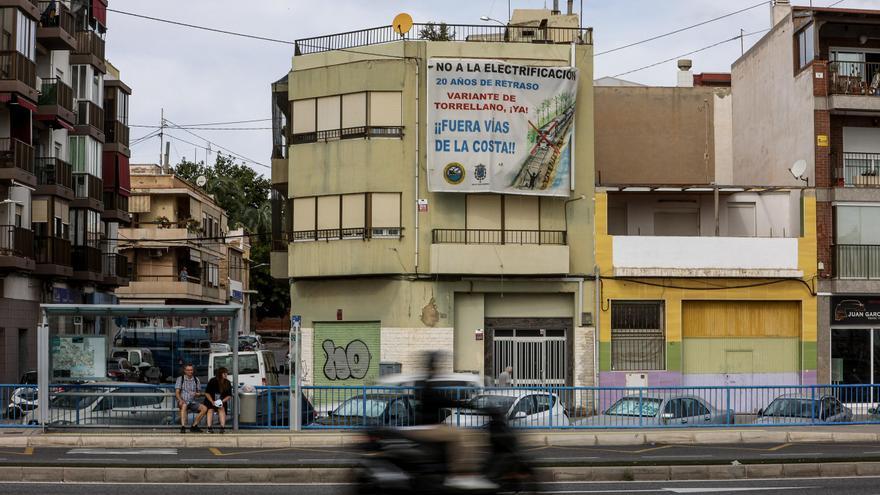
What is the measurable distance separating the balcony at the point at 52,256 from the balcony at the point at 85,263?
2.18m

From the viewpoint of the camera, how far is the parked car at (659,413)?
93.6 feet

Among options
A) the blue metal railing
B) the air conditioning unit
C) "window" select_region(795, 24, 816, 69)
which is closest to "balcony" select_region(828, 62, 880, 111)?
"window" select_region(795, 24, 816, 69)

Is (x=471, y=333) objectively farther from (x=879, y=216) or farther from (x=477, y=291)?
(x=879, y=216)

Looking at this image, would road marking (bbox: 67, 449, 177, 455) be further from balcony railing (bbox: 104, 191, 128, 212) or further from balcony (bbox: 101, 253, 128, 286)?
balcony railing (bbox: 104, 191, 128, 212)

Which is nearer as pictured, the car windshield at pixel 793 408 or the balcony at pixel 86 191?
the car windshield at pixel 793 408

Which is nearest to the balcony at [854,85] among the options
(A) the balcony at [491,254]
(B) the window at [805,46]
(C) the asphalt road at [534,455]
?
(B) the window at [805,46]

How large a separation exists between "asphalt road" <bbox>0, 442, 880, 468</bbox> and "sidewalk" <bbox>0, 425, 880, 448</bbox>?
543 millimetres

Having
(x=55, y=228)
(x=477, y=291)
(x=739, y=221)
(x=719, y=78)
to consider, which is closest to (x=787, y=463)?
(x=477, y=291)

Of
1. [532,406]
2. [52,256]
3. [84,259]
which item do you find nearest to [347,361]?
[532,406]

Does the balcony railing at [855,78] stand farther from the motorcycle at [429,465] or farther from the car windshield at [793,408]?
the motorcycle at [429,465]

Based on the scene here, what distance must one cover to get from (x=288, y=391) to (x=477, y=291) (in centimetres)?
1245

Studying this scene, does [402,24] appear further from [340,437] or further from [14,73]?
[340,437]

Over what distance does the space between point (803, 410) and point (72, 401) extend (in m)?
17.0

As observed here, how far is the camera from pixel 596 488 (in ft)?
59.0
